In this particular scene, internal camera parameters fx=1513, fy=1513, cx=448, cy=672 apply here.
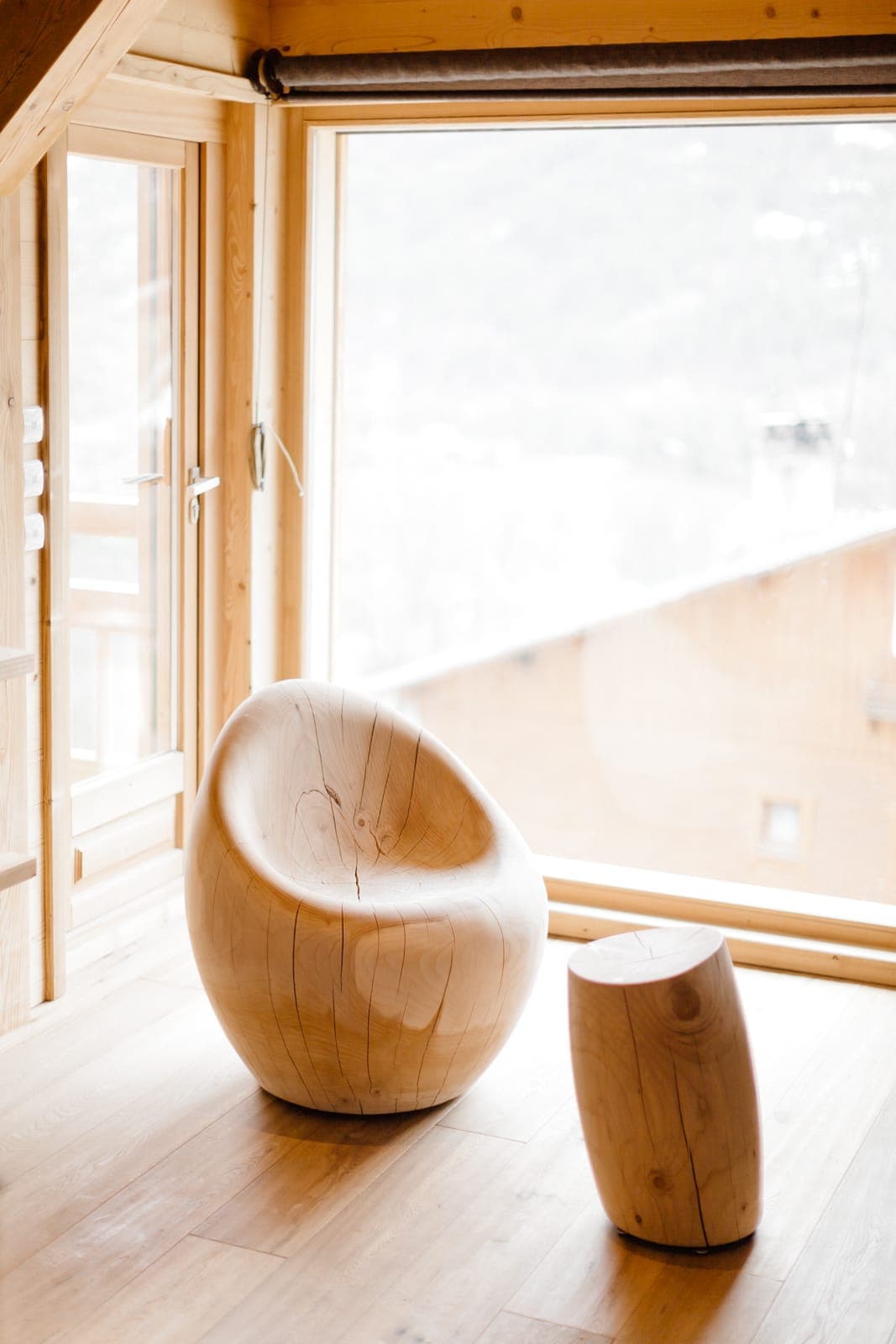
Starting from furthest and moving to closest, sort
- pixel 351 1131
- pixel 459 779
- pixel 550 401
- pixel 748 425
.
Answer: pixel 550 401 < pixel 748 425 < pixel 459 779 < pixel 351 1131

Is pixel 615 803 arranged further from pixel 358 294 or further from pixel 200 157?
pixel 200 157

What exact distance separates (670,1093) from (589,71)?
233cm

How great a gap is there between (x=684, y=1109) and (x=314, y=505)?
230 cm

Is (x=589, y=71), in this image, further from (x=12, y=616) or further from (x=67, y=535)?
(x=12, y=616)

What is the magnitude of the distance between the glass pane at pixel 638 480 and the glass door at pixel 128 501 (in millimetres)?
590

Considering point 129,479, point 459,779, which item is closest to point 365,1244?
point 459,779

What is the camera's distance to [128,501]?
378cm

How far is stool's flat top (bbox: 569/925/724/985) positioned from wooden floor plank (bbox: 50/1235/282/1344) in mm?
710

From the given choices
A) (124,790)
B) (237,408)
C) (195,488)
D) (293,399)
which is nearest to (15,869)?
(124,790)

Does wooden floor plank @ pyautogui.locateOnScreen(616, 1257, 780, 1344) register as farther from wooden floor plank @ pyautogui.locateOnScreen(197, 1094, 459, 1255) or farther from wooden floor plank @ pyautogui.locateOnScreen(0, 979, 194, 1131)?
wooden floor plank @ pyautogui.locateOnScreen(0, 979, 194, 1131)

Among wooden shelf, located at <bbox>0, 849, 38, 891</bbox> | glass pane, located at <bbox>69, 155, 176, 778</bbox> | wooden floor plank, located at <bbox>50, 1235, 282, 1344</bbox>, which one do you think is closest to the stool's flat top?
wooden floor plank, located at <bbox>50, 1235, 282, 1344</bbox>

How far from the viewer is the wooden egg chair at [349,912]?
9.17 ft

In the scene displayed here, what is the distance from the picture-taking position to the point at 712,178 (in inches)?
157

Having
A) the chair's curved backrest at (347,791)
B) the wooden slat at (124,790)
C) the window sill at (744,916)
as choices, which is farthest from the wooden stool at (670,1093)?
the wooden slat at (124,790)
